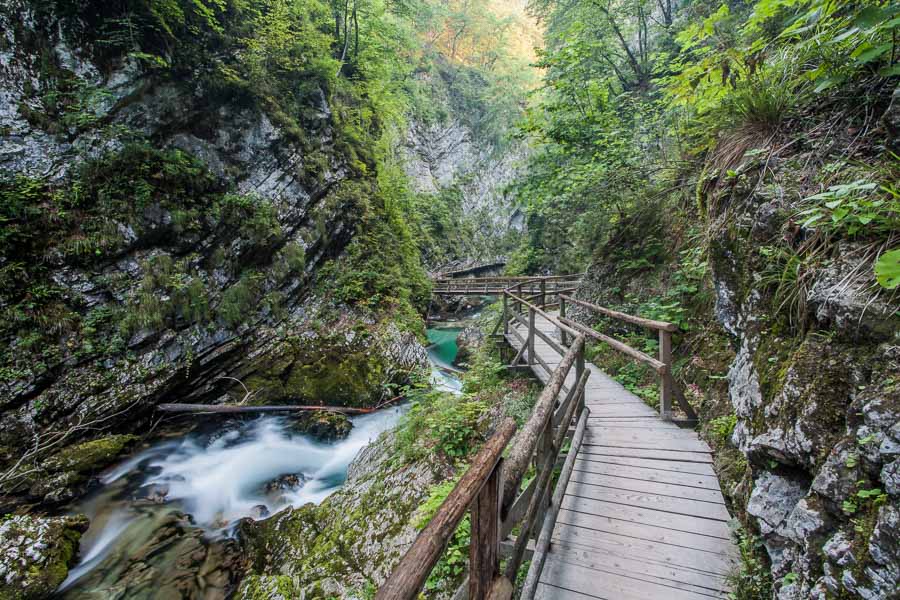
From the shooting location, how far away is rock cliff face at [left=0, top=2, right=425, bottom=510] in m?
6.23

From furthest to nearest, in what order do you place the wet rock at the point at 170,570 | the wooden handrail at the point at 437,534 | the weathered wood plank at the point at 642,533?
1. the wet rock at the point at 170,570
2. the weathered wood plank at the point at 642,533
3. the wooden handrail at the point at 437,534

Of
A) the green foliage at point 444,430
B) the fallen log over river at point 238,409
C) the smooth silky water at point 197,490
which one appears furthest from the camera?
the fallen log over river at point 238,409

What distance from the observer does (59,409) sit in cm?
606

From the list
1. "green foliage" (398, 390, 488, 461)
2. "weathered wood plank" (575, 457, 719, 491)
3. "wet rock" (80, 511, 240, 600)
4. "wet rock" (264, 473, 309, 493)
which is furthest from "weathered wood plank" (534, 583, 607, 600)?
"wet rock" (264, 473, 309, 493)

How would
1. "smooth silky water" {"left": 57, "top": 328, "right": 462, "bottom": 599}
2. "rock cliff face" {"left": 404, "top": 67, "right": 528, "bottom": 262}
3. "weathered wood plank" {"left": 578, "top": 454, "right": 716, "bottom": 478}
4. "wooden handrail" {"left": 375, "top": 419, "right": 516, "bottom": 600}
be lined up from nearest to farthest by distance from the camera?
"wooden handrail" {"left": 375, "top": 419, "right": 516, "bottom": 600} < "weathered wood plank" {"left": 578, "top": 454, "right": 716, "bottom": 478} < "smooth silky water" {"left": 57, "top": 328, "right": 462, "bottom": 599} < "rock cliff face" {"left": 404, "top": 67, "right": 528, "bottom": 262}

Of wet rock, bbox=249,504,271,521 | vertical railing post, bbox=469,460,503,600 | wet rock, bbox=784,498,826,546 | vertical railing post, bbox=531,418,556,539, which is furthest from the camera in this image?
wet rock, bbox=249,504,271,521

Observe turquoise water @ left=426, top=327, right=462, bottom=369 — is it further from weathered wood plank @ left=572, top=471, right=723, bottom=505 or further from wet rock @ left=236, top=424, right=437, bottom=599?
weathered wood plank @ left=572, top=471, right=723, bottom=505

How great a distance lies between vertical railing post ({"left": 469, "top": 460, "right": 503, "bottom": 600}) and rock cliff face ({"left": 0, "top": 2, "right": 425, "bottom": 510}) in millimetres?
7052

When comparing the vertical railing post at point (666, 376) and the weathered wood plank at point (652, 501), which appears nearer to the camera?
the weathered wood plank at point (652, 501)

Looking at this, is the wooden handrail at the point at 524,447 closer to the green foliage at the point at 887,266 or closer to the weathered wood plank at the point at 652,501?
the weathered wood plank at the point at 652,501

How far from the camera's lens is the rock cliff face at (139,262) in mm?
6234

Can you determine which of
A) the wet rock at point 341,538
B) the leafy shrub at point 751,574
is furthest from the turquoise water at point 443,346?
the leafy shrub at point 751,574

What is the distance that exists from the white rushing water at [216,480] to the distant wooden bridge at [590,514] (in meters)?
4.31

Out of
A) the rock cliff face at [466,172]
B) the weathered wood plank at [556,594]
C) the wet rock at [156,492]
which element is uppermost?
the rock cliff face at [466,172]
